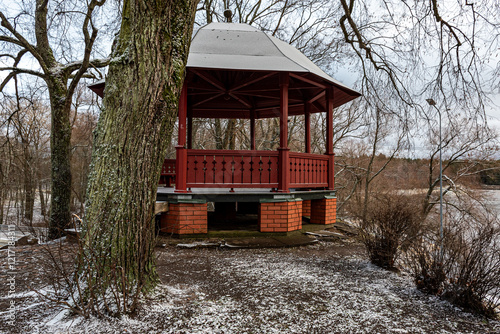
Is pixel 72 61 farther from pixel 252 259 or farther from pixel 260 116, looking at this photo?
pixel 252 259

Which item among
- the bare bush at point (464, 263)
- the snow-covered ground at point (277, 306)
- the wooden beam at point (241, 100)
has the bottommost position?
the snow-covered ground at point (277, 306)

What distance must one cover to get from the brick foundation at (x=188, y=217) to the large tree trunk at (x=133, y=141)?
129 inches

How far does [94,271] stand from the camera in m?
2.80

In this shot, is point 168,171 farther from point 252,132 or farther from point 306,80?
point 306,80

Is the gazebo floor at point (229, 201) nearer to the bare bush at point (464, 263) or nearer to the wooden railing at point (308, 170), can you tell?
the wooden railing at point (308, 170)

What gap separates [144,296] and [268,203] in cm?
391

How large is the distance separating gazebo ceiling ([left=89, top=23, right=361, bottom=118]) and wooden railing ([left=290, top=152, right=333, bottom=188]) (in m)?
1.73

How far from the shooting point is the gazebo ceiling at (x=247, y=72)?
6543 mm

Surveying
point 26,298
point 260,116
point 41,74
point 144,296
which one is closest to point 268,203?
point 144,296

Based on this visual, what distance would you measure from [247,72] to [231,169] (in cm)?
296

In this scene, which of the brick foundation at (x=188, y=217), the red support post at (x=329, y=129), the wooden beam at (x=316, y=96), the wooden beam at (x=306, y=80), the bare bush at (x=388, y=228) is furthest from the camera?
the wooden beam at (x=316, y=96)

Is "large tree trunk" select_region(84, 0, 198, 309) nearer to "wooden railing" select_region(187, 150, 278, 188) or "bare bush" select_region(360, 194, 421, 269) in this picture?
"bare bush" select_region(360, 194, 421, 269)

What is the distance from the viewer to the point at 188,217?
6.42 metres

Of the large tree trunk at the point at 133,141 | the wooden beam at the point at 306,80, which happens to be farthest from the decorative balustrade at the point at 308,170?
the large tree trunk at the point at 133,141
